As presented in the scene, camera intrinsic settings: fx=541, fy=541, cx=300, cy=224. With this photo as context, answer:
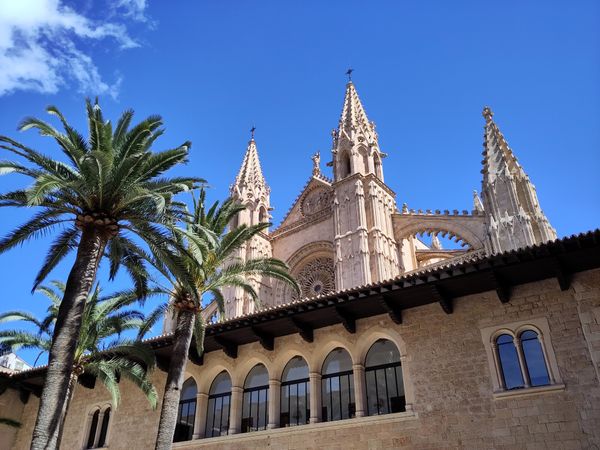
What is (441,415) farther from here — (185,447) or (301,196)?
(301,196)

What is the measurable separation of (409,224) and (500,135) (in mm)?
6567

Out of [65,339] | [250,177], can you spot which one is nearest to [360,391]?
[65,339]

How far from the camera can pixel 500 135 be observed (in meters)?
27.6

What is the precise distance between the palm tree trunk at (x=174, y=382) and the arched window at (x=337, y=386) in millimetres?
3539

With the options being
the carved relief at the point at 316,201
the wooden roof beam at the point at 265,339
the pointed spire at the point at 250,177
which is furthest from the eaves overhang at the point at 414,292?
the pointed spire at the point at 250,177

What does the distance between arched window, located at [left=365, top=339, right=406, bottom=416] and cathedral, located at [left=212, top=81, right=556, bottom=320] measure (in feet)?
39.6

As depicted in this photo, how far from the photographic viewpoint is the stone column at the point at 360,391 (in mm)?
12438

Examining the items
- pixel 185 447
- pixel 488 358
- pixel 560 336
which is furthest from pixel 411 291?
pixel 185 447

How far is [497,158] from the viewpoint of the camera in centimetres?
2625

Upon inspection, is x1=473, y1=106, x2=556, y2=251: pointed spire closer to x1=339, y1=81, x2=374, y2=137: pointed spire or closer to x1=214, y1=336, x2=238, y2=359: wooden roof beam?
x1=339, y1=81, x2=374, y2=137: pointed spire

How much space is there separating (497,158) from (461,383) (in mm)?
17423

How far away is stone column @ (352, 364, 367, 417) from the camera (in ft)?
40.8

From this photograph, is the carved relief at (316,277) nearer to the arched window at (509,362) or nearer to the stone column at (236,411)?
the stone column at (236,411)

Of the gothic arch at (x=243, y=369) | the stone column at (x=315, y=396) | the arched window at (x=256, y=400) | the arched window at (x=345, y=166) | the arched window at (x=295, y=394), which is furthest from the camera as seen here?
the arched window at (x=345, y=166)
